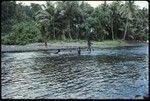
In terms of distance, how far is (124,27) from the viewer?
71.4 metres

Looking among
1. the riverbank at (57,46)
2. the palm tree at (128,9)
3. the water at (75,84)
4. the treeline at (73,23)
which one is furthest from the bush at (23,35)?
the water at (75,84)

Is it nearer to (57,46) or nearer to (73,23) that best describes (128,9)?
(73,23)

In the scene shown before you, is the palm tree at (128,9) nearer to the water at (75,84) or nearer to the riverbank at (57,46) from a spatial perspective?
the riverbank at (57,46)

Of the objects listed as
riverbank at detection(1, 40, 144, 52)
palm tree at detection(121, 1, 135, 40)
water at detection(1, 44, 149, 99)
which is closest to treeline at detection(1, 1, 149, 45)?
palm tree at detection(121, 1, 135, 40)

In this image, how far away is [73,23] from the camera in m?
66.9

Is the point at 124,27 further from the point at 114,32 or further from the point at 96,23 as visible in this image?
the point at 96,23

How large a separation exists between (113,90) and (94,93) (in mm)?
1447

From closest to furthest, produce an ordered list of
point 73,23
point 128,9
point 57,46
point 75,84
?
point 75,84 → point 57,46 → point 128,9 → point 73,23

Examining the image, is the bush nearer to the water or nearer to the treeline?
the treeline

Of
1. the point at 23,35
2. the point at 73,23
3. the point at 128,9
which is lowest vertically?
the point at 23,35

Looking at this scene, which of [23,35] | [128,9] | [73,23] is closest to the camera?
[23,35]

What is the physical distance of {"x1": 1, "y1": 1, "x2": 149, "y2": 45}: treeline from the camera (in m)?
63.4

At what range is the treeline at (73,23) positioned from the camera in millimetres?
63375

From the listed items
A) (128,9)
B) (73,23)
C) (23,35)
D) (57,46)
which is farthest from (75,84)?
(128,9)
